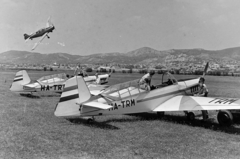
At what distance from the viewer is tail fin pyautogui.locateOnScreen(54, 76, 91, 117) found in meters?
6.96

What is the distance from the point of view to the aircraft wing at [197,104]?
733cm

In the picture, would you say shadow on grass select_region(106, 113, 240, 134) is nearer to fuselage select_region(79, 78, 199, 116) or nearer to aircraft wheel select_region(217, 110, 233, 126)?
aircraft wheel select_region(217, 110, 233, 126)

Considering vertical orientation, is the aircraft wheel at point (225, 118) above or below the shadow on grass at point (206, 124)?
above

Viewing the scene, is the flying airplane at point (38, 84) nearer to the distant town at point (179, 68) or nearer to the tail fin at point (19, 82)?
the tail fin at point (19, 82)

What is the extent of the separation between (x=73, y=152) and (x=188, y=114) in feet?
17.4

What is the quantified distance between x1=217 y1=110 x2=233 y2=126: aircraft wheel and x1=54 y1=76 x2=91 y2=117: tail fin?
4674 mm

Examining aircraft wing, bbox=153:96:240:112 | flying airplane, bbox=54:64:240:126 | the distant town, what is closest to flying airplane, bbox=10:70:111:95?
flying airplane, bbox=54:64:240:126

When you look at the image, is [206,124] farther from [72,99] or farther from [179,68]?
[179,68]

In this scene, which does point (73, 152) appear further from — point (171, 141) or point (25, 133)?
point (171, 141)

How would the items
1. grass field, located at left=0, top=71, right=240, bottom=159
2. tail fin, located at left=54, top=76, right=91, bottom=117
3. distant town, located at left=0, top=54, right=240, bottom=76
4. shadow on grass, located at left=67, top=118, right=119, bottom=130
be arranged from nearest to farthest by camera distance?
grass field, located at left=0, top=71, right=240, bottom=159 → tail fin, located at left=54, top=76, right=91, bottom=117 → shadow on grass, located at left=67, top=118, right=119, bottom=130 → distant town, located at left=0, top=54, right=240, bottom=76

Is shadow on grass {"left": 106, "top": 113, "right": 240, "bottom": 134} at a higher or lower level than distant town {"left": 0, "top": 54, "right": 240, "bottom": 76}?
lower

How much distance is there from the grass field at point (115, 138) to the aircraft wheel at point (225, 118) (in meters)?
0.19

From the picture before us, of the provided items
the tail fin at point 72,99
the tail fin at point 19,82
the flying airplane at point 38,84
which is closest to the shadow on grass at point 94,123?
the tail fin at point 72,99

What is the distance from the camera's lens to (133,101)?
26.6 ft
